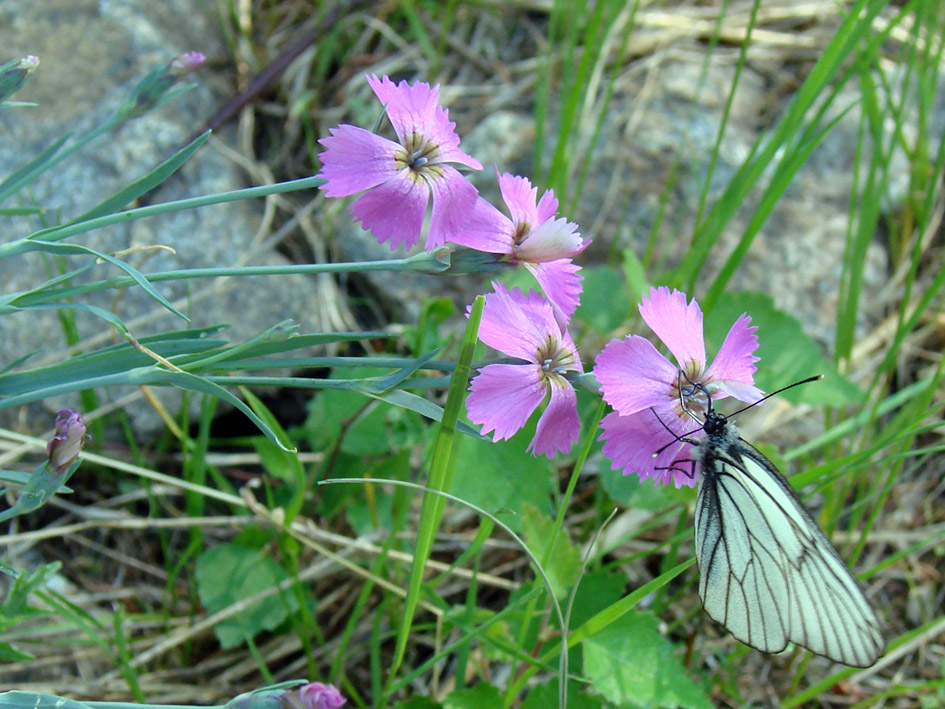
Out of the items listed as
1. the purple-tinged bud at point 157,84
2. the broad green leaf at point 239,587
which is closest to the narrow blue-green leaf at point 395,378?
the purple-tinged bud at point 157,84

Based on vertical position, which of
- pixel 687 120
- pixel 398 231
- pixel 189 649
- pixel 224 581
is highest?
pixel 687 120

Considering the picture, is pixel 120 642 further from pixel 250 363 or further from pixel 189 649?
pixel 250 363

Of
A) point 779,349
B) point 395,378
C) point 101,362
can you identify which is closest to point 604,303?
point 779,349

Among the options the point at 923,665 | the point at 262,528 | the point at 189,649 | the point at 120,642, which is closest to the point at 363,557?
the point at 262,528

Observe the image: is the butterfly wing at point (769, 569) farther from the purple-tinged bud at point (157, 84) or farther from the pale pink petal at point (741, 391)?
the purple-tinged bud at point (157, 84)

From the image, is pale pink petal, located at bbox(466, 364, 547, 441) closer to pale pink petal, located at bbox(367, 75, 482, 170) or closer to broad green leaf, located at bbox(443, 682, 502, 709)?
pale pink petal, located at bbox(367, 75, 482, 170)

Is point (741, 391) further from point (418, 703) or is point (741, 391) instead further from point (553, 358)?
point (418, 703)
